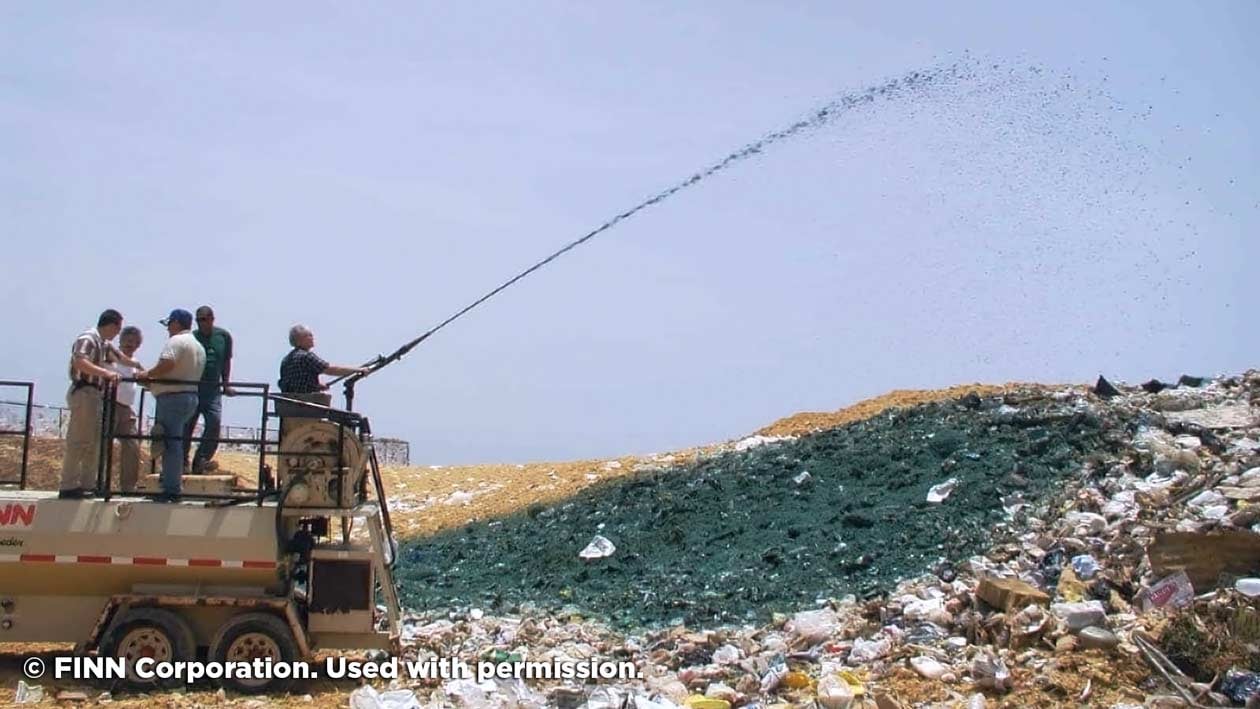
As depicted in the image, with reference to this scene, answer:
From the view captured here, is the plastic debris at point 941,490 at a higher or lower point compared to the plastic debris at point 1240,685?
higher

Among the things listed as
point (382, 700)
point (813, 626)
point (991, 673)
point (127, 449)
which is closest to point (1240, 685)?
point (991, 673)

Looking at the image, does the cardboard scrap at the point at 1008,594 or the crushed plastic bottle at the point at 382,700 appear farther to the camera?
the cardboard scrap at the point at 1008,594

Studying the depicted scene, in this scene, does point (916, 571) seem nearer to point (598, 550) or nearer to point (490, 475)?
point (598, 550)

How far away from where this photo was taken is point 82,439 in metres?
9.34

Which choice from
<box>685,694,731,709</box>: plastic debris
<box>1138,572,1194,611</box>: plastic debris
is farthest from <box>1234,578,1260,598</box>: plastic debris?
<box>685,694,731,709</box>: plastic debris

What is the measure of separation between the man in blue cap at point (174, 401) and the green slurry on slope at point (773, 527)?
13.1ft

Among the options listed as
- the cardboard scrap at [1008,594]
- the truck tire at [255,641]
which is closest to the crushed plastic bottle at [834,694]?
the cardboard scrap at [1008,594]

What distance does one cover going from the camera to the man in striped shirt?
921cm

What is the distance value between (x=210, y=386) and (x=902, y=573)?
21.3 ft

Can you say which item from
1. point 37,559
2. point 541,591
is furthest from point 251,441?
point 541,591

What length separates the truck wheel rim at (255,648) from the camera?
357 inches

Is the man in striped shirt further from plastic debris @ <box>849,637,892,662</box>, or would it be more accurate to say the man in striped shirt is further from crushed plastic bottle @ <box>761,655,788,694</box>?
plastic debris @ <box>849,637,892,662</box>

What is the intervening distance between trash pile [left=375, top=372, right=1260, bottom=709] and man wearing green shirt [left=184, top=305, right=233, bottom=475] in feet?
7.93

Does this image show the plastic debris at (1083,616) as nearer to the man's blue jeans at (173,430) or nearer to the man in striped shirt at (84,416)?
the man's blue jeans at (173,430)
